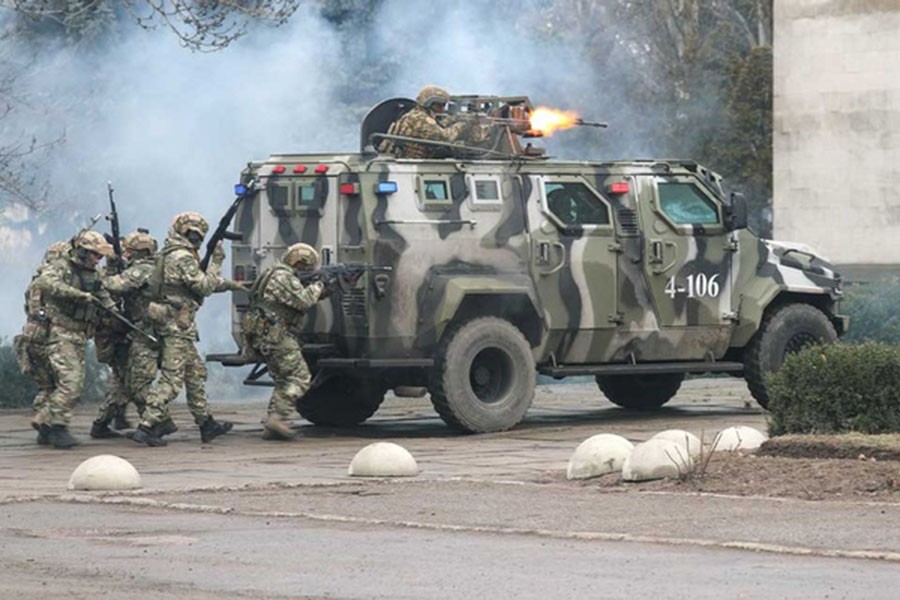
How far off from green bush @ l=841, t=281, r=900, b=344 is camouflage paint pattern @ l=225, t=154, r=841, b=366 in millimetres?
5573

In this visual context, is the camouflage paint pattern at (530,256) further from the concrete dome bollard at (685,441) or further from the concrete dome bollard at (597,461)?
the concrete dome bollard at (685,441)

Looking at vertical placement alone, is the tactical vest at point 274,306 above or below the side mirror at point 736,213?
below

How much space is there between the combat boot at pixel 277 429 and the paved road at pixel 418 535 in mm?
1097

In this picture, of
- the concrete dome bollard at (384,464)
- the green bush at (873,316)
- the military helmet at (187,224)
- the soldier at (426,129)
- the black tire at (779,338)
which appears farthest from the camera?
the green bush at (873,316)

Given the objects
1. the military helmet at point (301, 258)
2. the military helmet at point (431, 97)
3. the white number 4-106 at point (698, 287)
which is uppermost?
the military helmet at point (431, 97)

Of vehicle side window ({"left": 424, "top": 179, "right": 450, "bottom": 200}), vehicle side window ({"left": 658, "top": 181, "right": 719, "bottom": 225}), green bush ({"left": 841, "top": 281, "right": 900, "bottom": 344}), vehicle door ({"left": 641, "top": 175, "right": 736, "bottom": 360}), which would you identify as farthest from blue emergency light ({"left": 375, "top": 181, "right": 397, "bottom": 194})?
green bush ({"left": 841, "top": 281, "right": 900, "bottom": 344})

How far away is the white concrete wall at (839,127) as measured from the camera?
35406 mm

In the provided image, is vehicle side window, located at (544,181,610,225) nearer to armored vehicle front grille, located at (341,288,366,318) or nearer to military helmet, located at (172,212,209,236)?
armored vehicle front grille, located at (341,288,366,318)

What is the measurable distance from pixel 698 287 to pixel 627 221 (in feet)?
3.02

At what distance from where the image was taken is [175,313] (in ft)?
58.7

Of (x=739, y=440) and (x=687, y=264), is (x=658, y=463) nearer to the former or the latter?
(x=739, y=440)

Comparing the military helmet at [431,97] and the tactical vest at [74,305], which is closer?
the tactical vest at [74,305]

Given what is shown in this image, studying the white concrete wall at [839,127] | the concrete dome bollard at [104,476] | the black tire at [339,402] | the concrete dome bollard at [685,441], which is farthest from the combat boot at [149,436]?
the white concrete wall at [839,127]

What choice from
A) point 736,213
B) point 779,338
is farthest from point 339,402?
point 779,338
